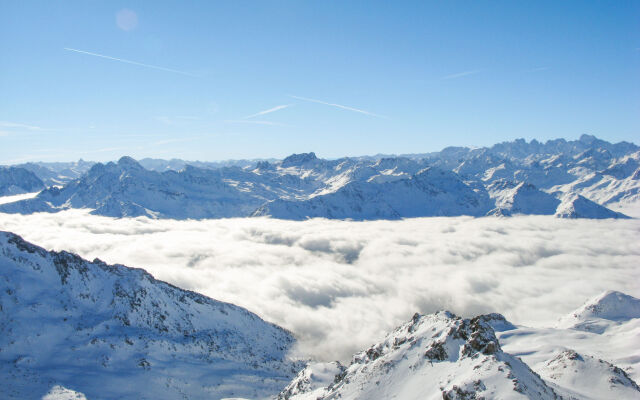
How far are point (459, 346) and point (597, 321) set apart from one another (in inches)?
5342

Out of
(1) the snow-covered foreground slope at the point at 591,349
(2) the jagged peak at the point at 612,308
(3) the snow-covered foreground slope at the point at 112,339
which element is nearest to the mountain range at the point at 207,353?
(3) the snow-covered foreground slope at the point at 112,339

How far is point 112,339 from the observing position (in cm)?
8188

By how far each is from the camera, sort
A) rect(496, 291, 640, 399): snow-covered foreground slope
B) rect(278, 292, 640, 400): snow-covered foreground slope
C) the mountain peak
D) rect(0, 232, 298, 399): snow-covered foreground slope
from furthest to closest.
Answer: the mountain peak
rect(496, 291, 640, 399): snow-covered foreground slope
rect(0, 232, 298, 399): snow-covered foreground slope
rect(278, 292, 640, 400): snow-covered foreground slope

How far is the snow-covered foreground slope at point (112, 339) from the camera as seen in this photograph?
6906 cm

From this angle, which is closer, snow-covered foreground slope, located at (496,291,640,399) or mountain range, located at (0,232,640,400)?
mountain range, located at (0,232,640,400)

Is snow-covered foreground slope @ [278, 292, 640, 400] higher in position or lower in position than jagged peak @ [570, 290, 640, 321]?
higher

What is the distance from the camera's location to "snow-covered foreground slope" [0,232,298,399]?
6906cm

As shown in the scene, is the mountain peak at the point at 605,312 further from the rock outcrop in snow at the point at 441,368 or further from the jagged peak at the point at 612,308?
the rock outcrop in snow at the point at 441,368

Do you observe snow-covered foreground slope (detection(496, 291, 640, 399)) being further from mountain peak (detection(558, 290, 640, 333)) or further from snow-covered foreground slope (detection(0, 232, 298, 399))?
snow-covered foreground slope (detection(0, 232, 298, 399))

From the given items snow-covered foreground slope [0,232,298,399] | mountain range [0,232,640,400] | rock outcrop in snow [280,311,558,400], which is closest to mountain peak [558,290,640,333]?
mountain range [0,232,640,400]

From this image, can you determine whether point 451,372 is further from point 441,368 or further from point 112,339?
point 112,339

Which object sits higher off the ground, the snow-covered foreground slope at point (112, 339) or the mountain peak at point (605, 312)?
the snow-covered foreground slope at point (112, 339)

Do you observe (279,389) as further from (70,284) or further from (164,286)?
(70,284)

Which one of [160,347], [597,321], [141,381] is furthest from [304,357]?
[597,321]
